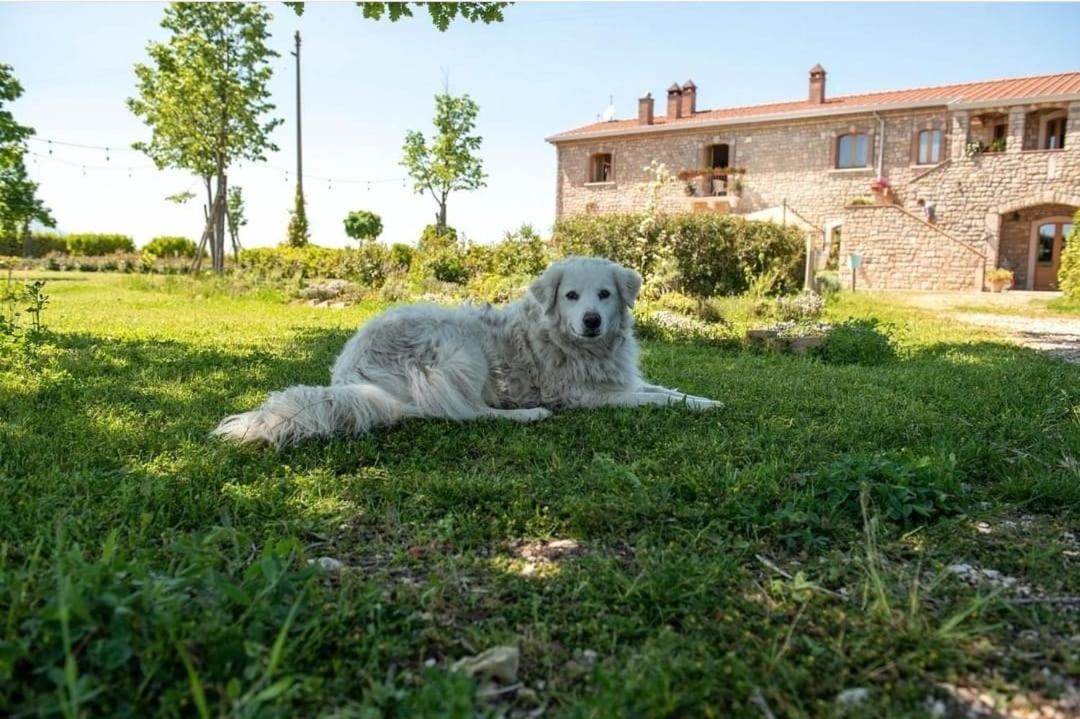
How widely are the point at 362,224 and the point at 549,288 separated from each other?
26.5 metres

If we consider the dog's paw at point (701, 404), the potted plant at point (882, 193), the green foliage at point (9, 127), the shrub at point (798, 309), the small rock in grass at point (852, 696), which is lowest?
the small rock in grass at point (852, 696)

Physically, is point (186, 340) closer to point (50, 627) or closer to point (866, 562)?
point (50, 627)

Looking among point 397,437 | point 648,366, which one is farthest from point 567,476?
point 648,366

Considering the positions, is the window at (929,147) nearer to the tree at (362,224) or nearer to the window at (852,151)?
the window at (852,151)

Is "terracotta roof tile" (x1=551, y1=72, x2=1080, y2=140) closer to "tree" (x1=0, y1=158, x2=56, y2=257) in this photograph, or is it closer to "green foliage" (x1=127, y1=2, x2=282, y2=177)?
"green foliage" (x1=127, y1=2, x2=282, y2=177)

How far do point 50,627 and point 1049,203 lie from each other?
1112 inches

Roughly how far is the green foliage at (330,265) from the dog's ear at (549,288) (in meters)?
11.4

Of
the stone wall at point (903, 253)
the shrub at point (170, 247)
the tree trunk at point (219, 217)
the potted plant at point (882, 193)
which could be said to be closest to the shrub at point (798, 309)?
the stone wall at point (903, 253)

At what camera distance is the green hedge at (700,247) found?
44.2 feet

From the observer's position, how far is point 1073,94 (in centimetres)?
2244

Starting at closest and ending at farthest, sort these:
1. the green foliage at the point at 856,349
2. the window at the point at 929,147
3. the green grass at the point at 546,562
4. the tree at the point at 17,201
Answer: the green grass at the point at 546,562 < the tree at the point at 17,201 < the green foliage at the point at 856,349 < the window at the point at 929,147

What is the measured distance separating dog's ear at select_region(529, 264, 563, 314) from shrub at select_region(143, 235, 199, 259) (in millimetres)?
32965

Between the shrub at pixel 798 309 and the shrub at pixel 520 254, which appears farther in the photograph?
the shrub at pixel 520 254

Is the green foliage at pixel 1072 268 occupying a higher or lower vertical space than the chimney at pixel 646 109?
lower
